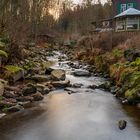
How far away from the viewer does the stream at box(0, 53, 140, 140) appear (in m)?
11.2

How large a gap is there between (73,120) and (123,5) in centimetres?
3129

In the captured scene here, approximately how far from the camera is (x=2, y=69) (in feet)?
62.9

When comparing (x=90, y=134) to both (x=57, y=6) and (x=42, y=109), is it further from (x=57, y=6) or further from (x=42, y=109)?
(x=57, y=6)

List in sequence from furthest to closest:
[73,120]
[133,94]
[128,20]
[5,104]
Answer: [128,20] → [133,94] → [5,104] → [73,120]

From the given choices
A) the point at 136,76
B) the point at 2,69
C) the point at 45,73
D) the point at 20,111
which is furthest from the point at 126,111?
the point at 45,73

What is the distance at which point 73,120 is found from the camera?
12945mm

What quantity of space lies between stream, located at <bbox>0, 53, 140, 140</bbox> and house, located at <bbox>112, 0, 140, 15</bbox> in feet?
86.5

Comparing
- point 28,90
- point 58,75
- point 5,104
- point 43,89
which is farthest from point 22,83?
point 5,104

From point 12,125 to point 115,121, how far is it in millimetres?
3991

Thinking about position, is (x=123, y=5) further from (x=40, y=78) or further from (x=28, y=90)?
(x=28, y=90)

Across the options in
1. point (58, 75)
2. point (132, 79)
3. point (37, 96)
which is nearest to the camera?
point (37, 96)

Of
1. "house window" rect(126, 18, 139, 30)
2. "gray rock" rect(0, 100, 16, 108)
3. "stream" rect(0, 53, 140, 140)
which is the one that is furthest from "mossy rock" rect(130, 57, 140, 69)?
"house window" rect(126, 18, 139, 30)

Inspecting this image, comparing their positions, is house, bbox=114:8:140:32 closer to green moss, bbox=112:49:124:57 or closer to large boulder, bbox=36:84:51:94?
green moss, bbox=112:49:124:57

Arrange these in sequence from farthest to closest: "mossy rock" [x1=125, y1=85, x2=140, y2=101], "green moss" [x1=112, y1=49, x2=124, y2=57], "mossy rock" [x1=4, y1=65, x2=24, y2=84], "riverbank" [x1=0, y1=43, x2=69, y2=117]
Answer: "green moss" [x1=112, y1=49, x2=124, y2=57]
"mossy rock" [x1=4, y1=65, x2=24, y2=84]
"mossy rock" [x1=125, y1=85, x2=140, y2=101]
"riverbank" [x1=0, y1=43, x2=69, y2=117]
